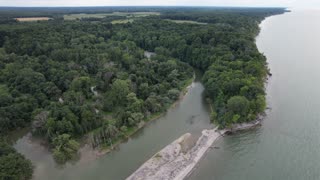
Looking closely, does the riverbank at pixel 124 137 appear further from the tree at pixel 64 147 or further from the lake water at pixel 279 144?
the lake water at pixel 279 144

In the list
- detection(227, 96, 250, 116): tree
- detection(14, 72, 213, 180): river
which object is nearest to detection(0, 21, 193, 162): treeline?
detection(14, 72, 213, 180): river

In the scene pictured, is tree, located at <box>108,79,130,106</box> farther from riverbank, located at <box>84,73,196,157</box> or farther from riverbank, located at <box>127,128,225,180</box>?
riverbank, located at <box>127,128,225,180</box>

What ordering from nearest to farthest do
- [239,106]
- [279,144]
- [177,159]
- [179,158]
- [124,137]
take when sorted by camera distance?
[177,159]
[179,158]
[279,144]
[124,137]
[239,106]

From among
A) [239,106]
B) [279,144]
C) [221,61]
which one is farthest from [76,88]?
[279,144]

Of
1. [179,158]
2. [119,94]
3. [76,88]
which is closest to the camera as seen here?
[179,158]

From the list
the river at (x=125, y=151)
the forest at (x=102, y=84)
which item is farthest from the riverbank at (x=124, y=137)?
the river at (x=125, y=151)

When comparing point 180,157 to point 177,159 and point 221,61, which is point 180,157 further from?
point 221,61
